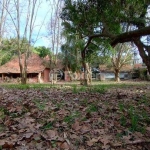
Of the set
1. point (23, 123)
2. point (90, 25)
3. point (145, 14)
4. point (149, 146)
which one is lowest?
point (149, 146)

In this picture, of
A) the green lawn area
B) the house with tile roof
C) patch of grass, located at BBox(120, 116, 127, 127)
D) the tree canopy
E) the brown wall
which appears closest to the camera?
the green lawn area

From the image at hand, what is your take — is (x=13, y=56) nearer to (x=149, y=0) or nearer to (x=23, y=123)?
(x=149, y=0)

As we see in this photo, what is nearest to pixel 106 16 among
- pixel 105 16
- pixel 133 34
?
pixel 105 16

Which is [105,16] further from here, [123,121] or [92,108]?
[123,121]

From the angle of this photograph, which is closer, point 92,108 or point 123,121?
point 123,121

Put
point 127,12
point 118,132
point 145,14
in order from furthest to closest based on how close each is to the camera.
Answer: point 145,14
point 127,12
point 118,132

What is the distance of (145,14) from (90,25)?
122 inches

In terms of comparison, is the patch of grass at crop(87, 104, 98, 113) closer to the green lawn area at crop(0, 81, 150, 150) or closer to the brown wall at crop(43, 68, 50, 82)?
the green lawn area at crop(0, 81, 150, 150)

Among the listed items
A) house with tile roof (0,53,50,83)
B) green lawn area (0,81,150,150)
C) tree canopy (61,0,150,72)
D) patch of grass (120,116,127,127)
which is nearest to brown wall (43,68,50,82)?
house with tile roof (0,53,50,83)

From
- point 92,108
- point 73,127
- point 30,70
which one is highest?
point 30,70

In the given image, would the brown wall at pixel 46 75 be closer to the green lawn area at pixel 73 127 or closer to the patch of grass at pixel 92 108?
the green lawn area at pixel 73 127

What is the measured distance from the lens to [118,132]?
12.8 ft

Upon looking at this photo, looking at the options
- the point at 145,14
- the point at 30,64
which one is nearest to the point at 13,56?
the point at 30,64

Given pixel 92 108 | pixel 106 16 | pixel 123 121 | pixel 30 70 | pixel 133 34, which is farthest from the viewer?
pixel 30 70
